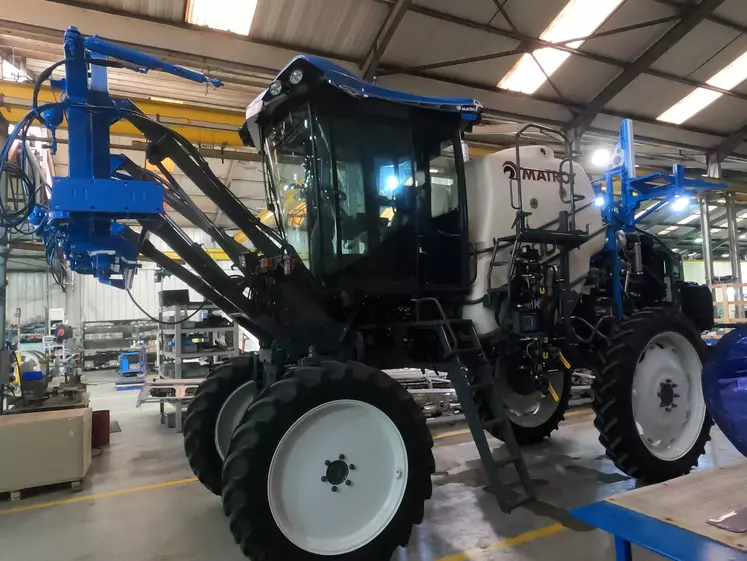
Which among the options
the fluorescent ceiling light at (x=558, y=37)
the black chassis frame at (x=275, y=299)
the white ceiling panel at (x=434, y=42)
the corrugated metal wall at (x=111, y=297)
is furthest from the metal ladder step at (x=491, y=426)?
the corrugated metal wall at (x=111, y=297)

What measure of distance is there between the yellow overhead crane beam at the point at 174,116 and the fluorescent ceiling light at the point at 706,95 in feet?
29.8

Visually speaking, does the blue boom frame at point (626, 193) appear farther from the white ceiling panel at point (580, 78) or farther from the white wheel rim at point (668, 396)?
the white ceiling panel at point (580, 78)

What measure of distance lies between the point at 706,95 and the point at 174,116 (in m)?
Answer: 10.7

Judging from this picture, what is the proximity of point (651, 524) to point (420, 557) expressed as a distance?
1.91m

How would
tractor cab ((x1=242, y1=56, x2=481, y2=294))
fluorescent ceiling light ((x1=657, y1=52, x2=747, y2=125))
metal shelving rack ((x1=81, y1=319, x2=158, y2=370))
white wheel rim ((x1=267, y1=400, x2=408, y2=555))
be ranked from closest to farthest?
white wheel rim ((x1=267, y1=400, x2=408, y2=555)) → tractor cab ((x1=242, y1=56, x2=481, y2=294)) → fluorescent ceiling light ((x1=657, y1=52, x2=747, y2=125)) → metal shelving rack ((x1=81, y1=319, x2=158, y2=370))

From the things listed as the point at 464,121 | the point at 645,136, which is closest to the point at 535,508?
the point at 464,121

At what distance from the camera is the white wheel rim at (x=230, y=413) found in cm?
426

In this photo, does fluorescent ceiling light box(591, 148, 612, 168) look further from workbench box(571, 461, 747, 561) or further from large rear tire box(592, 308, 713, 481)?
workbench box(571, 461, 747, 561)

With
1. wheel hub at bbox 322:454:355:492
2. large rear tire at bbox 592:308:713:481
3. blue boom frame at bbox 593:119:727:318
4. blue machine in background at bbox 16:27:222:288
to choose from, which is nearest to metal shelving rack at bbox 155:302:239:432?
blue machine in background at bbox 16:27:222:288

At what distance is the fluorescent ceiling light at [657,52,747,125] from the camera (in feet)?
33.9

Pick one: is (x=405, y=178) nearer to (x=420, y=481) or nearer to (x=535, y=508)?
(x=420, y=481)

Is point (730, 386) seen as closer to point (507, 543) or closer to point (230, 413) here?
point (507, 543)

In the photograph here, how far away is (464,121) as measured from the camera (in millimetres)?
4152

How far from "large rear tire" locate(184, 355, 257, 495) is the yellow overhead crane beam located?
3.62 meters
